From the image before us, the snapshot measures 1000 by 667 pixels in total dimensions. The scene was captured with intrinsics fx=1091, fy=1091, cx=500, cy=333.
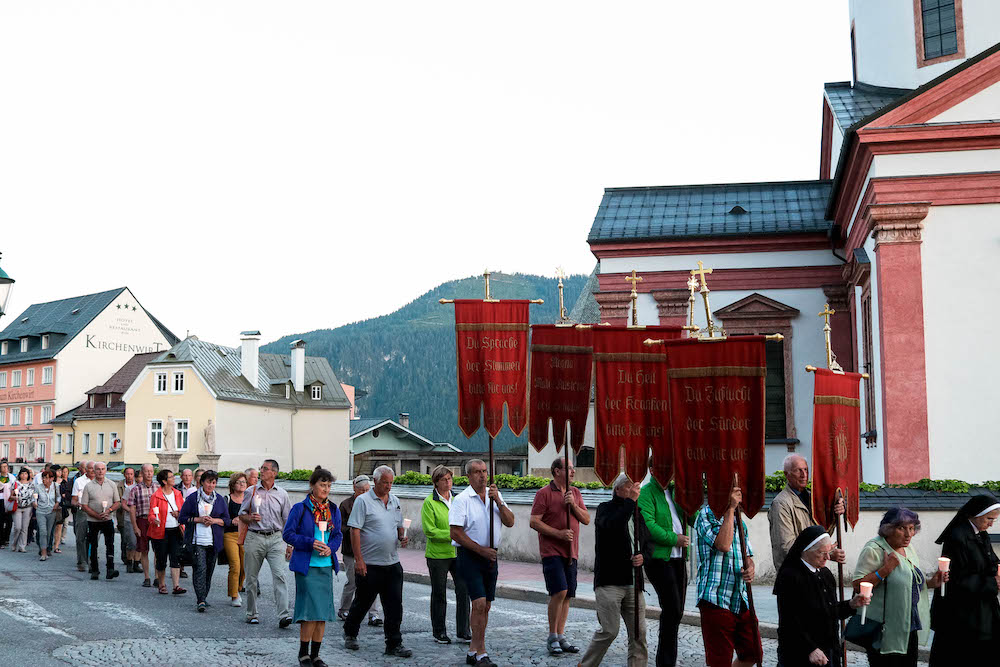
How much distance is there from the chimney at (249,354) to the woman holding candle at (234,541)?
1923 inches

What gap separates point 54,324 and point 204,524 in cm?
6729

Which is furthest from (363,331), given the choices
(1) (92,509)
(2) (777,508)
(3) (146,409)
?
(2) (777,508)

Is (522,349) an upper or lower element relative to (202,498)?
upper

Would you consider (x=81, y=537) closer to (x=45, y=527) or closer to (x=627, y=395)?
(x=45, y=527)

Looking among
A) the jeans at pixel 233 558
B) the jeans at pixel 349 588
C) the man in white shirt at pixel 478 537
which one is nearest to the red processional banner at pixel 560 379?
the man in white shirt at pixel 478 537

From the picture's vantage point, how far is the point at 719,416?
9773 millimetres

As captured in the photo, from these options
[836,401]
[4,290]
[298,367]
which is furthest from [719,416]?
[298,367]

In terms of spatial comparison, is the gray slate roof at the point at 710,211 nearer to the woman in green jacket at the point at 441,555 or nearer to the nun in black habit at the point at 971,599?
the woman in green jacket at the point at 441,555

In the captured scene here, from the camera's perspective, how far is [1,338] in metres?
79.4

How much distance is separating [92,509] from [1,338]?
224 feet

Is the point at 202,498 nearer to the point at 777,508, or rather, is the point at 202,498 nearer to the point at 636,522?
the point at 636,522

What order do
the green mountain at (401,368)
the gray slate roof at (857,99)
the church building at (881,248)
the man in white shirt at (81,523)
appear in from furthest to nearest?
the green mountain at (401,368), the gray slate roof at (857,99), the church building at (881,248), the man in white shirt at (81,523)

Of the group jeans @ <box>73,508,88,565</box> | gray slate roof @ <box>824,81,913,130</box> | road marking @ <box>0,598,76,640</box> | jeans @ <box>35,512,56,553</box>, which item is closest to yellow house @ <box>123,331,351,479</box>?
jeans @ <box>35,512,56,553</box>

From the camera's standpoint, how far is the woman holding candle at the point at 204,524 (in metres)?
14.4
